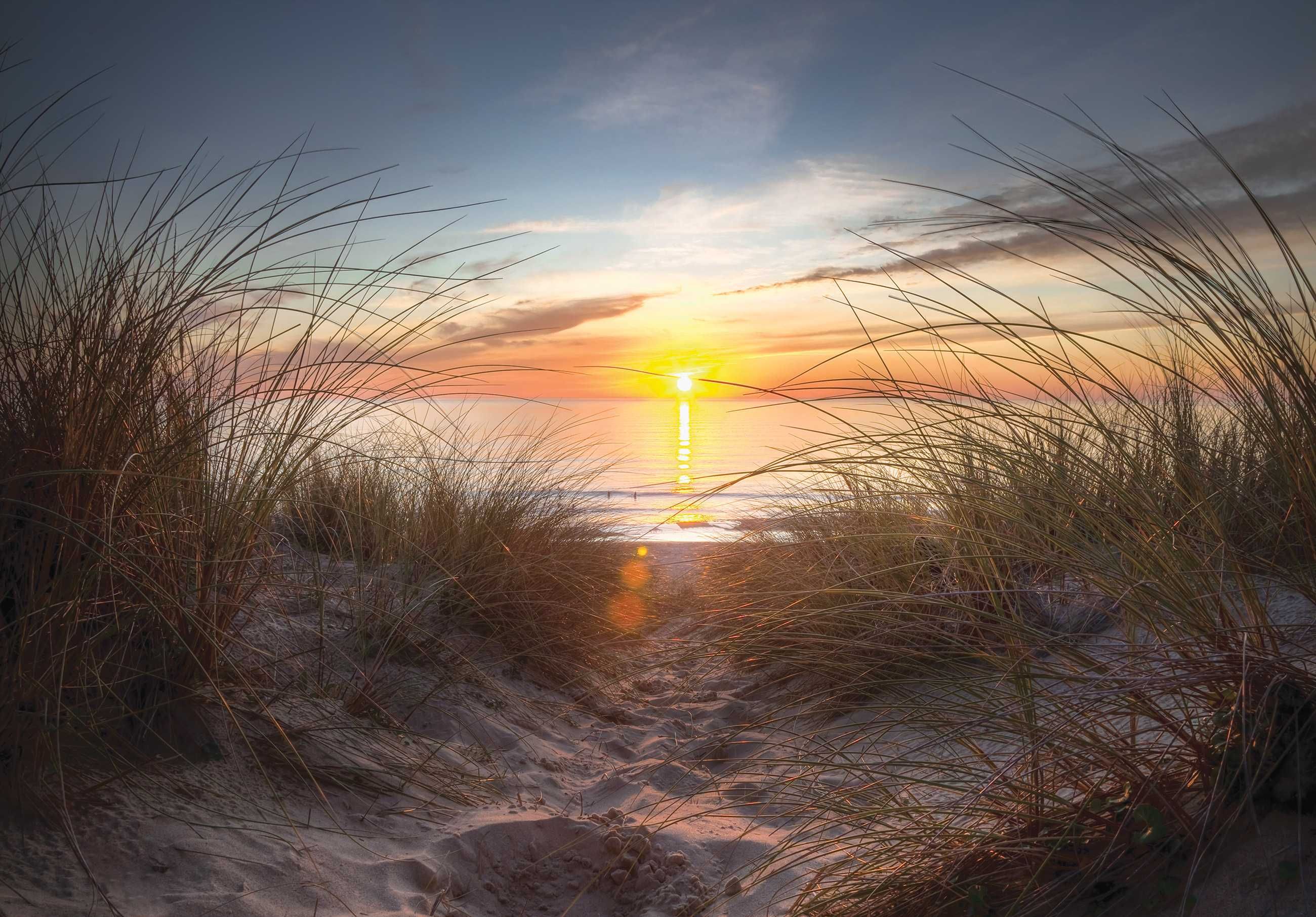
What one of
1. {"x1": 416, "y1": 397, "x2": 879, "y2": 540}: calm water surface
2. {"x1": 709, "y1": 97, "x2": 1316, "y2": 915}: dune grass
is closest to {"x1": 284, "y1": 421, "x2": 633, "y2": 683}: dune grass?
{"x1": 416, "y1": 397, "x2": 879, "y2": 540}: calm water surface

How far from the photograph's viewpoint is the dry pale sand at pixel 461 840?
1.36 meters

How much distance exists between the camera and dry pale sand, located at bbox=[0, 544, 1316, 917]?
136 cm

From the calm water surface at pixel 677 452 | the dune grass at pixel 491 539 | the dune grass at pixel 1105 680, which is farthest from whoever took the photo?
the calm water surface at pixel 677 452

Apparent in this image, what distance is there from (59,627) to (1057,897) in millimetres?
1966

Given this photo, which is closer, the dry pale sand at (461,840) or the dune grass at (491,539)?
the dry pale sand at (461,840)

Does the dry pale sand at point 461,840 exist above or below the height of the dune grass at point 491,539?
below

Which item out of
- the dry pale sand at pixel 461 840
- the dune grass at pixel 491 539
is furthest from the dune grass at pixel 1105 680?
the dune grass at pixel 491 539

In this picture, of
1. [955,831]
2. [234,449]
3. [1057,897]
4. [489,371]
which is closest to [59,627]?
[234,449]

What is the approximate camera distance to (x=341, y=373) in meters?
2.29

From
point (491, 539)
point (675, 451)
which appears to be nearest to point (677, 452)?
point (675, 451)

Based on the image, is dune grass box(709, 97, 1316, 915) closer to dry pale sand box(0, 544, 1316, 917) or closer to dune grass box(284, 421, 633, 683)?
dry pale sand box(0, 544, 1316, 917)

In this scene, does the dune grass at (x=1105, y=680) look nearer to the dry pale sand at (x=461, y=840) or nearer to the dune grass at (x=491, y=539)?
the dry pale sand at (x=461, y=840)

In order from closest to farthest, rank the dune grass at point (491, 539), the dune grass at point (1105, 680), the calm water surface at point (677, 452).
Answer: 1. the dune grass at point (1105, 680)
2. the dune grass at point (491, 539)
3. the calm water surface at point (677, 452)

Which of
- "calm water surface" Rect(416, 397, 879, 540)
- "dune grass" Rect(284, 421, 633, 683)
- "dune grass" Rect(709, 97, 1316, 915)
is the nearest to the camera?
"dune grass" Rect(709, 97, 1316, 915)
